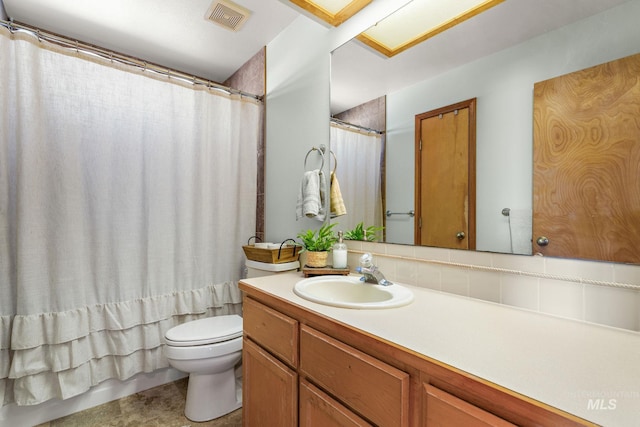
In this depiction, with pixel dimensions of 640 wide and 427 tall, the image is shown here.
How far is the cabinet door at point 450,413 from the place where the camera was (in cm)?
54

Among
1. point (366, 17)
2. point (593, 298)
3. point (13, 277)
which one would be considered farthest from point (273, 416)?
A: point (366, 17)

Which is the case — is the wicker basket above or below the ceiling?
below

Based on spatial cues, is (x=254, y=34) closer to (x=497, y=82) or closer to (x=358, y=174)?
(x=358, y=174)

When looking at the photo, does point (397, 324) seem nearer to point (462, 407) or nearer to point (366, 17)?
point (462, 407)

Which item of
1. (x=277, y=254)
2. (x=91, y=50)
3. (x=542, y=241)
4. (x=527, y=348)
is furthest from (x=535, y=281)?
(x=91, y=50)

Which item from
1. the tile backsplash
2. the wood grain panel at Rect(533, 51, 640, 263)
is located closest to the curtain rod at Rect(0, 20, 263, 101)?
the tile backsplash

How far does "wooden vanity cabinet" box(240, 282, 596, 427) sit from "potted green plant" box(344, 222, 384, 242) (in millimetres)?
602

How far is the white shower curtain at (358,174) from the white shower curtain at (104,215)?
93 cm

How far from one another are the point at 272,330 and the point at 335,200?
80cm

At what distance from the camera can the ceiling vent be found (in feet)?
5.82

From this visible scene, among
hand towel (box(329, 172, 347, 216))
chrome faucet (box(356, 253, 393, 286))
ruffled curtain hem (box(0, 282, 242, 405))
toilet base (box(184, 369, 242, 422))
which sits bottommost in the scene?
toilet base (box(184, 369, 242, 422))

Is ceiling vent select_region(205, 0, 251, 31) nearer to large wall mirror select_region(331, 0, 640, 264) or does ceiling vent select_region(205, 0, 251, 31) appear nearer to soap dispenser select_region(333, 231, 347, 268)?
large wall mirror select_region(331, 0, 640, 264)

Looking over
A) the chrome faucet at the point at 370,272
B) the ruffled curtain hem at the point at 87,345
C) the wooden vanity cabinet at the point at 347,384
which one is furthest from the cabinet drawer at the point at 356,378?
the ruffled curtain hem at the point at 87,345

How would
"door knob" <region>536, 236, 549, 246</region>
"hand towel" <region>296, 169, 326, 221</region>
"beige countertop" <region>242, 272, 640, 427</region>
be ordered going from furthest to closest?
1. "hand towel" <region>296, 169, 326, 221</region>
2. "door knob" <region>536, 236, 549, 246</region>
3. "beige countertop" <region>242, 272, 640, 427</region>
